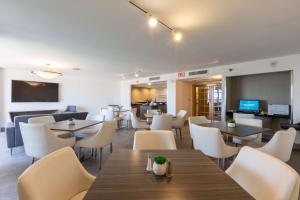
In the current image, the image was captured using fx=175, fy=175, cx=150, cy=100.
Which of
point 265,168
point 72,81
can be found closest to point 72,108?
point 72,81

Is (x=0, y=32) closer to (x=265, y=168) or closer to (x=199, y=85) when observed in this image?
(x=265, y=168)

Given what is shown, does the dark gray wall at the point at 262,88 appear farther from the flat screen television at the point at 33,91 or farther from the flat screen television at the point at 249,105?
the flat screen television at the point at 33,91

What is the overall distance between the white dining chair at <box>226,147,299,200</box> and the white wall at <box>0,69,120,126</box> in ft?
27.8

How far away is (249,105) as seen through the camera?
570 cm

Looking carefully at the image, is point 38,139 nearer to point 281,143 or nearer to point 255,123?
point 281,143

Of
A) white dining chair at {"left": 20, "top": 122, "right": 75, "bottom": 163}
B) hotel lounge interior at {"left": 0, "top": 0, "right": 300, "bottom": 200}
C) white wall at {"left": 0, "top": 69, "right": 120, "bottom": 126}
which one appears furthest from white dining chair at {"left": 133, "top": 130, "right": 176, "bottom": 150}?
white wall at {"left": 0, "top": 69, "right": 120, "bottom": 126}

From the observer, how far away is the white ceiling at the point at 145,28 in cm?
220

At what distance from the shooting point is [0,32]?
10.0 ft

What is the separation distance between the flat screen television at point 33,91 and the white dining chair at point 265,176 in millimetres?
8482

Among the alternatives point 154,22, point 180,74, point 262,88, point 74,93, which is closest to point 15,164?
point 154,22

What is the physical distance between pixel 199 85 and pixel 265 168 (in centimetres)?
789

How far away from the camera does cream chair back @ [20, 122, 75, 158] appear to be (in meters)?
A: 2.66

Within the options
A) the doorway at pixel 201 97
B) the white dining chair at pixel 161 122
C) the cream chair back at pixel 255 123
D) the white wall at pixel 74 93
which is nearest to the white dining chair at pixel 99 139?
the white dining chair at pixel 161 122

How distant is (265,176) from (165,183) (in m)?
0.67
